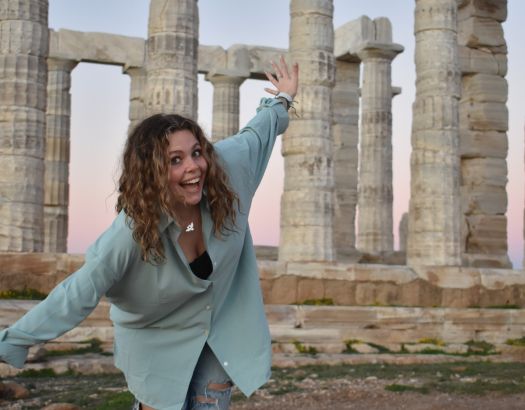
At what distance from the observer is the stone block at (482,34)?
2508 cm

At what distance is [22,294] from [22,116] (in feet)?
12.4

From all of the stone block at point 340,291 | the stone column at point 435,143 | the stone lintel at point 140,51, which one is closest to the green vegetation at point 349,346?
the stone block at point 340,291

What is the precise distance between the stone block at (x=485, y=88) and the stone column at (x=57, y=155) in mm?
11454

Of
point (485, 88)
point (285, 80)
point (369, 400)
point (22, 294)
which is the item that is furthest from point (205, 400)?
point (485, 88)

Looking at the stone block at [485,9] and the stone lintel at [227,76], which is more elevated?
the stone block at [485,9]

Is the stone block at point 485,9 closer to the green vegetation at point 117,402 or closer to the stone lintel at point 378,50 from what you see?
the stone lintel at point 378,50

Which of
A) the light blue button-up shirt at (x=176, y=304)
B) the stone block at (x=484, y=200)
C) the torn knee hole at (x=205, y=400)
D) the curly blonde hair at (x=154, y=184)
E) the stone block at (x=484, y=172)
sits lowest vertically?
the torn knee hole at (x=205, y=400)

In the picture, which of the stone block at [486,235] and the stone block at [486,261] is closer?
the stone block at [486,261]

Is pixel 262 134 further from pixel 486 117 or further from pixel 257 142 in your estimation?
pixel 486 117

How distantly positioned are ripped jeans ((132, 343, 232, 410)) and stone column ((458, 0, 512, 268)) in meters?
22.3

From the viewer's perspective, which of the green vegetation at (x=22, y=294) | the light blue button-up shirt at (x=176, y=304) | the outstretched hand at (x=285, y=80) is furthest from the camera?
the green vegetation at (x=22, y=294)

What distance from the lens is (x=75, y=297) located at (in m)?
2.94

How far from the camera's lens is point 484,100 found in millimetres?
25328

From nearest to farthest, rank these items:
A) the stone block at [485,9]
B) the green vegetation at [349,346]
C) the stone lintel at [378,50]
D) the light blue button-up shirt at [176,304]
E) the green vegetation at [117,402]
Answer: the light blue button-up shirt at [176,304] < the green vegetation at [117,402] < the green vegetation at [349,346] < the stone block at [485,9] < the stone lintel at [378,50]
